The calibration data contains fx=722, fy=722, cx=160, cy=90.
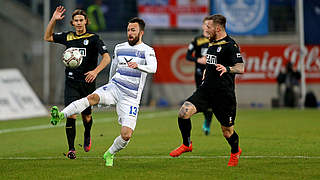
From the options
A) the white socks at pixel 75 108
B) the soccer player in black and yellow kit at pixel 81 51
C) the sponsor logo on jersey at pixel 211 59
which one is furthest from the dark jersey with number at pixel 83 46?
the sponsor logo on jersey at pixel 211 59

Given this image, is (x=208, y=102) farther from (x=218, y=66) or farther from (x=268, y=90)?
(x=268, y=90)

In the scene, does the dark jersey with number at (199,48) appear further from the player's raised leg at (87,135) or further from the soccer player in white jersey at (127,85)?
the soccer player in white jersey at (127,85)

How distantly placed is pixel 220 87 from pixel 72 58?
253 cm

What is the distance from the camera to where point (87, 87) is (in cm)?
1201

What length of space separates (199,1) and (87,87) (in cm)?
1784

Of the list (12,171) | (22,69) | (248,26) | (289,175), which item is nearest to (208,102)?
A: (289,175)

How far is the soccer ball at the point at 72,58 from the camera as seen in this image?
1141cm

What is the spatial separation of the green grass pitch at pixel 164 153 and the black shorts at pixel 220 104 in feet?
2.24

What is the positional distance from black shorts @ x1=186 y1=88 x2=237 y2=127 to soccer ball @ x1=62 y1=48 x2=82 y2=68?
217 cm

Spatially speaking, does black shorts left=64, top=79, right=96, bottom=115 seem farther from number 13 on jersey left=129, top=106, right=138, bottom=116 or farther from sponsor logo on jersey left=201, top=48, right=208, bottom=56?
sponsor logo on jersey left=201, top=48, right=208, bottom=56

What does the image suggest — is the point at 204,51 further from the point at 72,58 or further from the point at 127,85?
the point at 127,85

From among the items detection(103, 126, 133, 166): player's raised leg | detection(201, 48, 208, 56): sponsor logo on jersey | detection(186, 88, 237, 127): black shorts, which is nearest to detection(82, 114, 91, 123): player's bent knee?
detection(103, 126, 133, 166): player's raised leg

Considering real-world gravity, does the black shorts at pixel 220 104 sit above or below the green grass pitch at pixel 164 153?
above

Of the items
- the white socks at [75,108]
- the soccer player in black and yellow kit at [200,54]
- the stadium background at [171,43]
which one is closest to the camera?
the white socks at [75,108]
